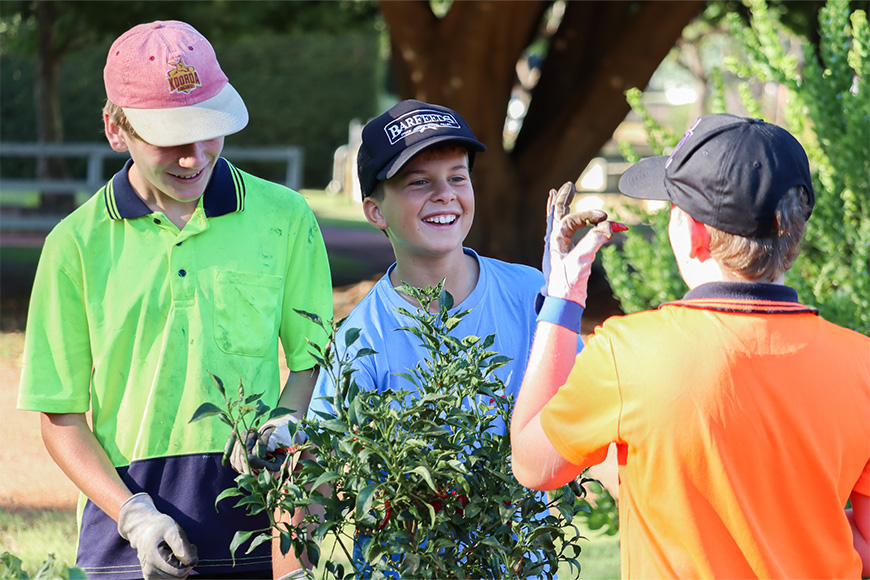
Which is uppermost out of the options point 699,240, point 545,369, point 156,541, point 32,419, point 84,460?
point 699,240

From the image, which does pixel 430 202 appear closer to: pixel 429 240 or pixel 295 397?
pixel 429 240

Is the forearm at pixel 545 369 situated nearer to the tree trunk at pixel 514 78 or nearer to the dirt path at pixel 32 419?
the dirt path at pixel 32 419

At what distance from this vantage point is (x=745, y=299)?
1695 millimetres

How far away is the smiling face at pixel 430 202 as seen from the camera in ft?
8.23

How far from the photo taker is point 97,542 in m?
2.43

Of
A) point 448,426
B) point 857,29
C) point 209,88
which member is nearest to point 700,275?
point 448,426

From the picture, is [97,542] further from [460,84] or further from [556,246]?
[460,84]

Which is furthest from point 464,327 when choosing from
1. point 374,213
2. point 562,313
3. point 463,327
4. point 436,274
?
point 562,313

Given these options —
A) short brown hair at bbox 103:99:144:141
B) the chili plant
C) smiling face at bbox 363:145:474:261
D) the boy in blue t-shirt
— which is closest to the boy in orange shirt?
the chili plant

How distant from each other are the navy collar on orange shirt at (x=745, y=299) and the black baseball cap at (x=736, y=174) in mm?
95

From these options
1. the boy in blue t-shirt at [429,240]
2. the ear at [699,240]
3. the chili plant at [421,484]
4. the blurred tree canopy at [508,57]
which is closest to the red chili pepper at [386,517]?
the chili plant at [421,484]

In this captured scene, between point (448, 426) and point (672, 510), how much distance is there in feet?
1.82

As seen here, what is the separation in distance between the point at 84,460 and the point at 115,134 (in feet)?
2.68

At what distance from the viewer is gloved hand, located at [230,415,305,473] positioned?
204 cm
